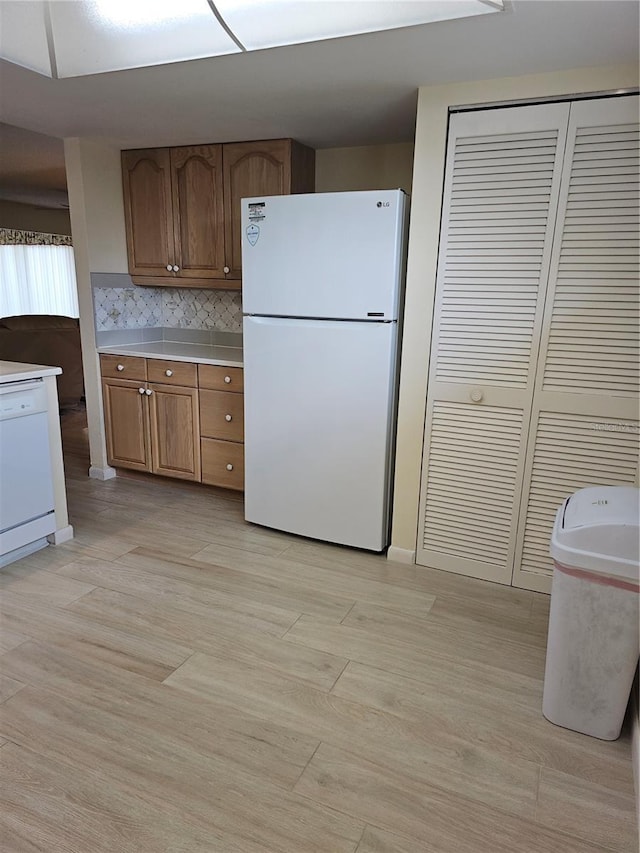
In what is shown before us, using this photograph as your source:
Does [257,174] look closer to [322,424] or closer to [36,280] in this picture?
[322,424]

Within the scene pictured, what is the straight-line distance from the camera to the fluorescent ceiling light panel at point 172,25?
1730 millimetres

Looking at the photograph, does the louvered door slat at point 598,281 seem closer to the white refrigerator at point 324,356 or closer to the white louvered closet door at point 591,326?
the white louvered closet door at point 591,326

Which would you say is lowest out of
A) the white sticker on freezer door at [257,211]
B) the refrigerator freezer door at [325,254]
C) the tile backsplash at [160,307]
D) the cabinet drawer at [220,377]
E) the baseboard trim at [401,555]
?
the baseboard trim at [401,555]

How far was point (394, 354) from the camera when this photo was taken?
2.57 m

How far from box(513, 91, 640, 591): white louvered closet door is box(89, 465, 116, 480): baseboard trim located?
2703 millimetres

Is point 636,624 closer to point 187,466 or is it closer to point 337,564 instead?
point 337,564

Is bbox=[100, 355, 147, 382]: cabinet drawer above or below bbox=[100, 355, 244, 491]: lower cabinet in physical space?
above

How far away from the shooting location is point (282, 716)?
1.75m

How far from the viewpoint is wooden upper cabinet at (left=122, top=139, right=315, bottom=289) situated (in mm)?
3199

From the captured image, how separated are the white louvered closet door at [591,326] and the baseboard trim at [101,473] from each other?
2.70m

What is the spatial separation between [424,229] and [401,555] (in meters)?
1.53

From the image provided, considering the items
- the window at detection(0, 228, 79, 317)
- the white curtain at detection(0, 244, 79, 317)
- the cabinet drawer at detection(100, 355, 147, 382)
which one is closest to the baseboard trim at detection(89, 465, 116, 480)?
the cabinet drawer at detection(100, 355, 147, 382)

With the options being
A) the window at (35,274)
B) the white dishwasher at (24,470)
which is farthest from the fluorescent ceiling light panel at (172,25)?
the window at (35,274)

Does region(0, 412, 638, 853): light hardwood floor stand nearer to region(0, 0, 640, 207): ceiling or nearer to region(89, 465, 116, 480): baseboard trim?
region(89, 465, 116, 480): baseboard trim
